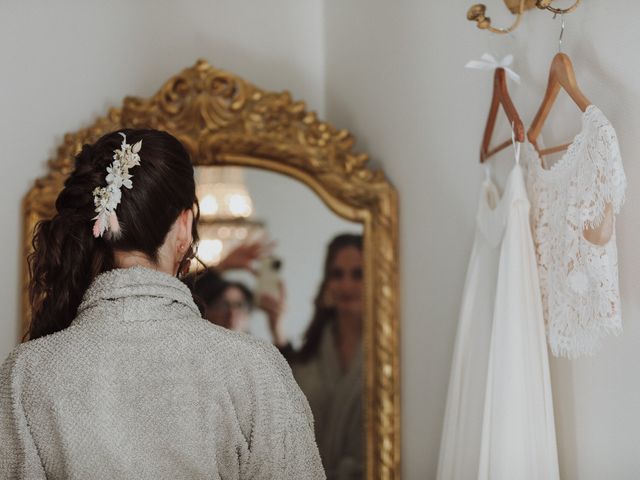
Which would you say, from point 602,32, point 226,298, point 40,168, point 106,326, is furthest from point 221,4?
point 106,326

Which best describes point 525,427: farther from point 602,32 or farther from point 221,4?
point 221,4

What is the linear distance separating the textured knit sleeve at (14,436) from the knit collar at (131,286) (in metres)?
0.13

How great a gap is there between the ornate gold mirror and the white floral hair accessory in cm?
84

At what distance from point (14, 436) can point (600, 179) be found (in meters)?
0.91

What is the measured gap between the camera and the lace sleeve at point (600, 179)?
1.25 meters

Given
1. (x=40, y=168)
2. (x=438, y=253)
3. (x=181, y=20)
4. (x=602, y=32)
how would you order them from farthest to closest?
(x=181, y=20) → (x=40, y=168) → (x=438, y=253) → (x=602, y=32)

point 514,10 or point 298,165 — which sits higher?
point 514,10

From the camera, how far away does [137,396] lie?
1169 mm

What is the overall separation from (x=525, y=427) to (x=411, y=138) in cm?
79

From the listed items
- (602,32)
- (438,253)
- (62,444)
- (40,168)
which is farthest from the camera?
(40,168)

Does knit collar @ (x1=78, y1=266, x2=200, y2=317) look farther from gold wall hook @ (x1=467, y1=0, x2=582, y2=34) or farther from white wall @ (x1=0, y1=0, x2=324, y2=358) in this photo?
white wall @ (x1=0, y1=0, x2=324, y2=358)

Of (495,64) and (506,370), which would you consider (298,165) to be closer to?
(495,64)

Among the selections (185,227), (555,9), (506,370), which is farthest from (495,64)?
(185,227)

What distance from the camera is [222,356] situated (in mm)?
1185
